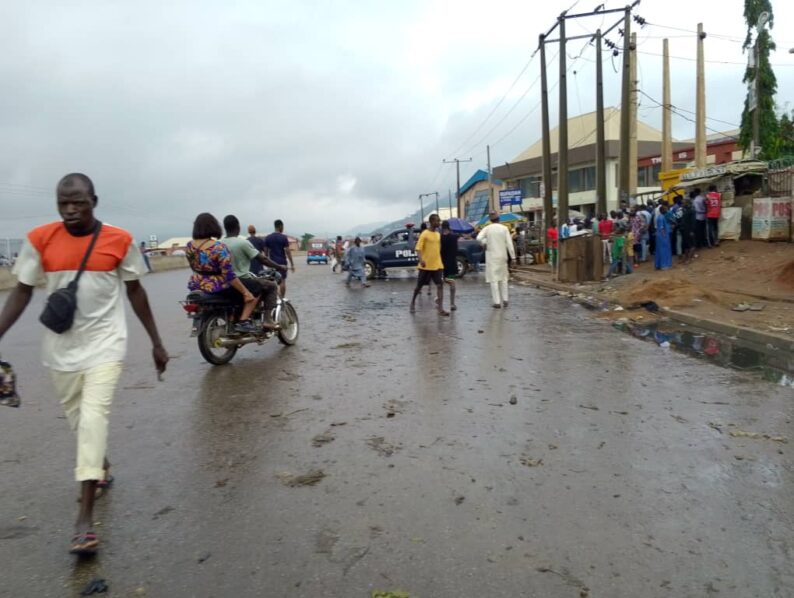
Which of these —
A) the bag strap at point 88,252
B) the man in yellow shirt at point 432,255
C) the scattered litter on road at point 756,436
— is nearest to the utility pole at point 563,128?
the man in yellow shirt at point 432,255

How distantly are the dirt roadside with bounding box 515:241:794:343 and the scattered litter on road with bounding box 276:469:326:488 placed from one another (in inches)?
278

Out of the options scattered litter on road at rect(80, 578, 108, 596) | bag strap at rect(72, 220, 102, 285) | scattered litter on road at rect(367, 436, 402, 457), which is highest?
bag strap at rect(72, 220, 102, 285)

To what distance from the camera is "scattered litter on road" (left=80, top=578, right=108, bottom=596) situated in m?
2.73

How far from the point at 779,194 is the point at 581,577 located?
17.7m

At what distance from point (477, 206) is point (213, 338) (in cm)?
7490

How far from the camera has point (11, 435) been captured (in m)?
5.03

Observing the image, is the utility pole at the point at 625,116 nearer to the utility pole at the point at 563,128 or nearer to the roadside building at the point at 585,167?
the utility pole at the point at 563,128

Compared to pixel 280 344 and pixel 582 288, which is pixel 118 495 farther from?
pixel 582 288

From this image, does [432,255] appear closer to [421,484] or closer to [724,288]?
[724,288]

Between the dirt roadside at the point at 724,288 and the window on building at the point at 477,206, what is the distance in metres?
60.3

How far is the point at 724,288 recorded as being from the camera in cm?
1371

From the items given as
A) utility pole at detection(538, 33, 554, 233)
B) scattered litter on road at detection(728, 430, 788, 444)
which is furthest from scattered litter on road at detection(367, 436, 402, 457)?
utility pole at detection(538, 33, 554, 233)

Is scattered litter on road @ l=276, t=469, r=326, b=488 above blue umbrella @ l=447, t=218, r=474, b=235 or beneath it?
beneath

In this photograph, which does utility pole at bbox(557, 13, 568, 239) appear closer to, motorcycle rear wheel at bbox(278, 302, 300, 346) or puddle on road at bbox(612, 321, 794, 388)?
puddle on road at bbox(612, 321, 794, 388)
